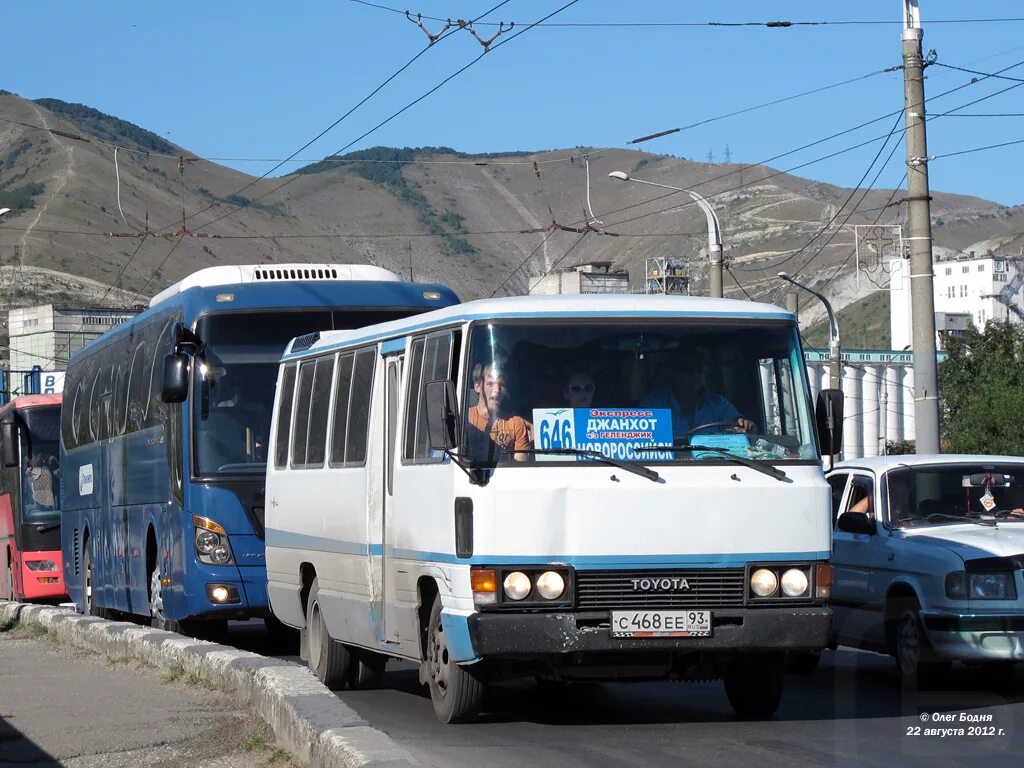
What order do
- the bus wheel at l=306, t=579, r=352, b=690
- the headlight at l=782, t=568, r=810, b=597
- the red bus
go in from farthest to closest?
1. the red bus
2. the bus wheel at l=306, t=579, r=352, b=690
3. the headlight at l=782, t=568, r=810, b=597

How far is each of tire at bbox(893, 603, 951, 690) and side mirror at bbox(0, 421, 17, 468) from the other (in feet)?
59.9

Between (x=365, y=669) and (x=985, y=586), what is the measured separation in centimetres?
436

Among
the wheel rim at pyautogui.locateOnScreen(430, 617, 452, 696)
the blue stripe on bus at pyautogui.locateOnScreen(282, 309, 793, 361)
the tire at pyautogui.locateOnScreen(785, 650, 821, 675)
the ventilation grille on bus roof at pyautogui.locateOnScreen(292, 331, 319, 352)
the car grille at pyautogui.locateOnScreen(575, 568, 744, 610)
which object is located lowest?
the tire at pyautogui.locateOnScreen(785, 650, 821, 675)

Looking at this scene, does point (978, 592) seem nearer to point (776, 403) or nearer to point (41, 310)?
point (776, 403)

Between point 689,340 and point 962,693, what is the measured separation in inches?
142

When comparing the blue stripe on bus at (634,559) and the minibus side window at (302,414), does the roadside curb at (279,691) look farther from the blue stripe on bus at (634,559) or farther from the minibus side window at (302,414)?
the minibus side window at (302,414)

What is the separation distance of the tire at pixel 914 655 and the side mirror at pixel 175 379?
628 centimetres

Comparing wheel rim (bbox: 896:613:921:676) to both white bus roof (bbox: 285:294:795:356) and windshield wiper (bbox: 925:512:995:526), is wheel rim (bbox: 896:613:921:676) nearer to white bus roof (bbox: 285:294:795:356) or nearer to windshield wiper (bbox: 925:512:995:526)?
windshield wiper (bbox: 925:512:995:526)

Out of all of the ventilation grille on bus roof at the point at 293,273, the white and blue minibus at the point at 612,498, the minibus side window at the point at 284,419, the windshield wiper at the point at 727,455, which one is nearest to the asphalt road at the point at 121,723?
the white and blue minibus at the point at 612,498

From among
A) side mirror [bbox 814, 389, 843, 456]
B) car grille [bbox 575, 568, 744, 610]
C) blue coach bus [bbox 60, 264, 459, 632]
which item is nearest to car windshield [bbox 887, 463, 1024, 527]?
side mirror [bbox 814, 389, 843, 456]

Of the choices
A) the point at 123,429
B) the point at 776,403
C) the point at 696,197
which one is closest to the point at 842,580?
the point at 776,403

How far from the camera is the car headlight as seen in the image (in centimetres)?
1081

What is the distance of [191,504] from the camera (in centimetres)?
1440

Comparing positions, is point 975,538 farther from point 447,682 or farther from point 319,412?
point 319,412
